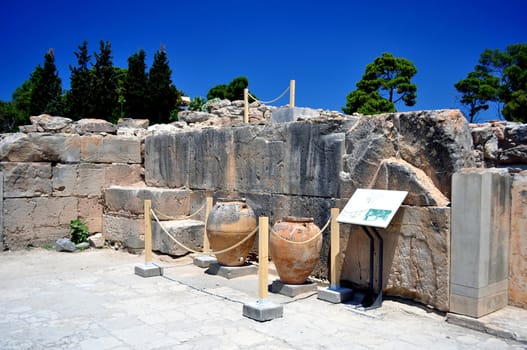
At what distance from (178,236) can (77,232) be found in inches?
112

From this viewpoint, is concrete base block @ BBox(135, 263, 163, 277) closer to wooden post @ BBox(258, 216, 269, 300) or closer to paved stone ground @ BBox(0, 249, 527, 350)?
paved stone ground @ BBox(0, 249, 527, 350)

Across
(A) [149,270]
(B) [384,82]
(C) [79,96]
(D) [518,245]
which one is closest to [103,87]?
(C) [79,96]

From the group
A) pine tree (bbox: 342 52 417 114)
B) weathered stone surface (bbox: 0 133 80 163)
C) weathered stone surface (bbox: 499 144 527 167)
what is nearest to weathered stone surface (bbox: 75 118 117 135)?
weathered stone surface (bbox: 0 133 80 163)

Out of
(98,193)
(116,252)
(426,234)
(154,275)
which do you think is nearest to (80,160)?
(98,193)

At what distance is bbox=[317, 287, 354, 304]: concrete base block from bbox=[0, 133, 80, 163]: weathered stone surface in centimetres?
633

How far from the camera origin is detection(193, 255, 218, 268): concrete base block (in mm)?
7457

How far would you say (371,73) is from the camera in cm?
2866

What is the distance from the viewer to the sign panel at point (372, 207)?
200 inches

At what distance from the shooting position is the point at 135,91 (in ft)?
109

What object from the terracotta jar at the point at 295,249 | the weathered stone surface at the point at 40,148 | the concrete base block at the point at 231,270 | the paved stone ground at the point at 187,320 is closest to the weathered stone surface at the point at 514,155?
the paved stone ground at the point at 187,320

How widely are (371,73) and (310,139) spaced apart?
2342cm

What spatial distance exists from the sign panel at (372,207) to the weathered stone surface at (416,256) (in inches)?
8.1

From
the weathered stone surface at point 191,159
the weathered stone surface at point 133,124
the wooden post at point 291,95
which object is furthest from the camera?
the weathered stone surface at point 133,124

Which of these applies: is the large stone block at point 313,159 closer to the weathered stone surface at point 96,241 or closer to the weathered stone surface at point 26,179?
the weathered stone surface at point 96,241
